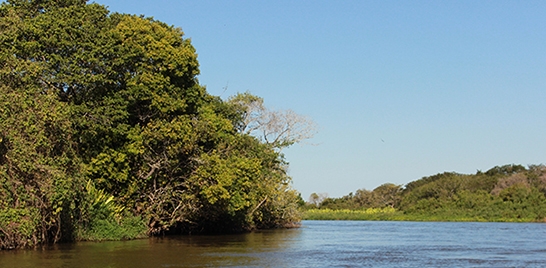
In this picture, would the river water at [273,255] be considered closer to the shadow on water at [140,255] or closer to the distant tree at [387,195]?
the shadow on water at [140,255]

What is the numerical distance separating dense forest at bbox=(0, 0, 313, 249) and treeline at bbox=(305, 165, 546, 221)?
38294 millimetres

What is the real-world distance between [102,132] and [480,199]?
51.6 meters

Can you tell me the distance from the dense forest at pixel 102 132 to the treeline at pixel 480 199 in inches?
1508

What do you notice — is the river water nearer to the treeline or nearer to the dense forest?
the dense forest

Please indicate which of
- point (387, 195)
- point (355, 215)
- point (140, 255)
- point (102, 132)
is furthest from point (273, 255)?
point (387, 195)

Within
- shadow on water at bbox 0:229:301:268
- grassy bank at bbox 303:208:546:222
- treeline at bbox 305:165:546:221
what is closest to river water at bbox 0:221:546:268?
shadow on water at bbox 0:229:301:268

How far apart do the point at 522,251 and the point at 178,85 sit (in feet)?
53.0

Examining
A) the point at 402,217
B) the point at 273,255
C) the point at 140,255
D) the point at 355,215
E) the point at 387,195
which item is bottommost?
the point at 273,255

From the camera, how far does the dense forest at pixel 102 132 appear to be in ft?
72.7

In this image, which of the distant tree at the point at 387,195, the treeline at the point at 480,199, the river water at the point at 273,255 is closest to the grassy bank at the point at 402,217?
the treeline at the point at 480,199

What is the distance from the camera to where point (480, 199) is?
6962 centimetres

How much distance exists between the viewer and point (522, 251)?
987 inches

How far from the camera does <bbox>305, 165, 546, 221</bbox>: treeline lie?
211ft

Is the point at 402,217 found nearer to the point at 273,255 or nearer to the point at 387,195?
the point at 387,195
